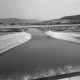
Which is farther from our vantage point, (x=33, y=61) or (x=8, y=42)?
(x=8, y=42)

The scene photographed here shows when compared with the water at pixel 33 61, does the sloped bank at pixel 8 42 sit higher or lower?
higher

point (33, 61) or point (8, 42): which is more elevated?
point (8, 42)

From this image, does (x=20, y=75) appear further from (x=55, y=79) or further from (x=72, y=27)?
(x=72, y=27)

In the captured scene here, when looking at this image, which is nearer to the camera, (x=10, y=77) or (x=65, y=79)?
(x=65, y=79)

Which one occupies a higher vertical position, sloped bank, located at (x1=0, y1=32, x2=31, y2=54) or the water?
sloped bank, located at (x1=0, y1=32, x2=31, y2=54)

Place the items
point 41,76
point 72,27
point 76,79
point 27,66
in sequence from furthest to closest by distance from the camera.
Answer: point 72,27, point 27,66, point 41,76, point 76,79

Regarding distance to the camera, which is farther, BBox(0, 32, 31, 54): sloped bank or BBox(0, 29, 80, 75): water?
BBox(0, 32, 31, 54): sloped bank

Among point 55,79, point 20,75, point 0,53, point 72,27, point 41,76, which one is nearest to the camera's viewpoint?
point 55,79

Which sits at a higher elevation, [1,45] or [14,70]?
[1,45]

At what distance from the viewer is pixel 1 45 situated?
11.8 metres

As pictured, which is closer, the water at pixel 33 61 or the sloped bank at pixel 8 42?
the water at pixel 33 61

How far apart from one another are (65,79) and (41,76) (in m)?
1.66

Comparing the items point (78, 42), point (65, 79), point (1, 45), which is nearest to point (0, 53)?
point (1, 45)

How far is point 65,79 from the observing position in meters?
5.59
